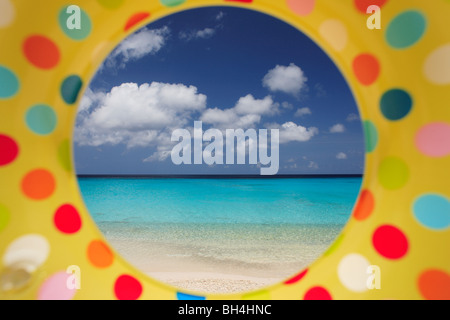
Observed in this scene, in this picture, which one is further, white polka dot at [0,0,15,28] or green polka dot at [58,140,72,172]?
green polka dot at [58,140,72,172]

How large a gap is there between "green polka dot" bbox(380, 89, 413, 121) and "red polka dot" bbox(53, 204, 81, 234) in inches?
43.4

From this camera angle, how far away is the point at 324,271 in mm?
1030

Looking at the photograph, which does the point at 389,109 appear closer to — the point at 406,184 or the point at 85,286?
the point at 406,184

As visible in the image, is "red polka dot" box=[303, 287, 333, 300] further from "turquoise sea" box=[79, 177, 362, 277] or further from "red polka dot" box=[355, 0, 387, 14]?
"turquoise sea" box=[79, 177, 362, 277]

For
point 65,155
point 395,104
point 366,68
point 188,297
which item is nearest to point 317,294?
point 188,297

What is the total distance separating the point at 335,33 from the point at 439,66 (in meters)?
0.34

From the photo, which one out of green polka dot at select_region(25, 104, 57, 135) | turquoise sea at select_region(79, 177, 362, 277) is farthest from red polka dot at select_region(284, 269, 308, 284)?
turquoise sea at select_region(79, 177, 362, 277)

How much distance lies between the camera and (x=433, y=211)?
2.99 ft

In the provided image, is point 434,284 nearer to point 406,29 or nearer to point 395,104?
point 395,104

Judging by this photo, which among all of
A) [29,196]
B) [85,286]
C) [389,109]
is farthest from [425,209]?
[29,196]

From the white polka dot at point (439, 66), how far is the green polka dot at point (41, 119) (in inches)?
48.0

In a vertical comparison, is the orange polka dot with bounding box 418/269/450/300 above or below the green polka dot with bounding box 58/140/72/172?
below

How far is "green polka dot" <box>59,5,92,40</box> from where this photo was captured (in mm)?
1005

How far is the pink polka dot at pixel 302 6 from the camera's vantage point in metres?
1.06
